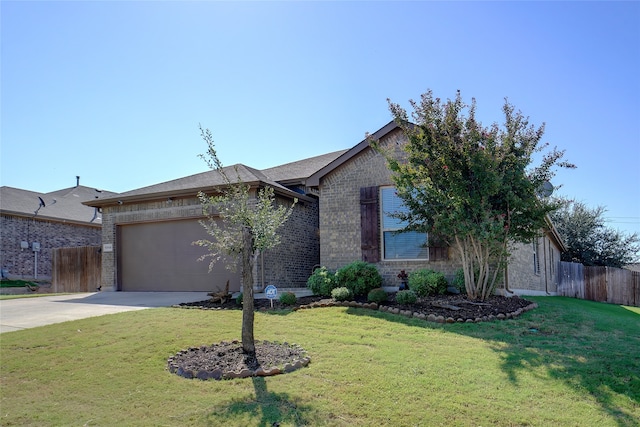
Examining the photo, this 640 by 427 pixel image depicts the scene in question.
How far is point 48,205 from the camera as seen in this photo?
2441 centimetres

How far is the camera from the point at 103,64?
36.1ft

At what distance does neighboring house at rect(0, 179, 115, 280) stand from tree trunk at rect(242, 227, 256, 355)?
19.4m

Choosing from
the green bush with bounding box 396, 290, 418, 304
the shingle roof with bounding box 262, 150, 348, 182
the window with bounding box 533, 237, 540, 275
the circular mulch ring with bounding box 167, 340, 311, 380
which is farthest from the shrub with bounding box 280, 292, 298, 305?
the window with bounding box 533, 237, 540, 275

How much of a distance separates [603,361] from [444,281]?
550cm

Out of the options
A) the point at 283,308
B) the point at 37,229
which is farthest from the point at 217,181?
the point at 37,229

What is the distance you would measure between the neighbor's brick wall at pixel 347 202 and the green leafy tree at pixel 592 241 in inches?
701

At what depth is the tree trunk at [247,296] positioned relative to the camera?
6688 mm

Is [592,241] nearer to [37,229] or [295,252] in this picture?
[295,252]

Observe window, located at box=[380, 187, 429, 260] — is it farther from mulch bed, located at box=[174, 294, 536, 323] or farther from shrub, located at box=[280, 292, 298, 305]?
shrub, located at box=[280, 292, 298, 305]

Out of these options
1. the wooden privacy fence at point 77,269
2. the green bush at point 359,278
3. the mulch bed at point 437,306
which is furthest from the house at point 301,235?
the wooden privacy fence at point 77,269

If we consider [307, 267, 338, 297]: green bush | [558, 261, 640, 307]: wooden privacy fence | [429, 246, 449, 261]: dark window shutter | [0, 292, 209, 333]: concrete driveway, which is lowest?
[558, 261, 640, 307]: wooden privacy fence

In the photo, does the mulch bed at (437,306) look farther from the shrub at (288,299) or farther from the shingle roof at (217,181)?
the shingle roof at (217,181)

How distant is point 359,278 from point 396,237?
6.45ft

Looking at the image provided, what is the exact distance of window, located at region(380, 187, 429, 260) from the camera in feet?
42.8
